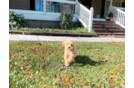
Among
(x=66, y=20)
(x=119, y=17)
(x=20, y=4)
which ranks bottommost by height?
(x=66, y=20)

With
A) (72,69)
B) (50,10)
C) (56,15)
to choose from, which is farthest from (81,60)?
(50,10)

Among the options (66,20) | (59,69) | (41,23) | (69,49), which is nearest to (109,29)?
(66,20)

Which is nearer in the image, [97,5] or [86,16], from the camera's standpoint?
[86,16]

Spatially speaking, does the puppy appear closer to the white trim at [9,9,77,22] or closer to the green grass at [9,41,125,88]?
the green grass at [9,41,125,88]

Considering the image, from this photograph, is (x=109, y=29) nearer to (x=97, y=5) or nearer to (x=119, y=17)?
(x=119, y=17)

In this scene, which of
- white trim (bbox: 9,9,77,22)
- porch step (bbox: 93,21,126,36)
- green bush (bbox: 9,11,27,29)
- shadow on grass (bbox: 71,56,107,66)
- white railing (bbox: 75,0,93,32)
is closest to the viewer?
shadow on grass (bbox: 71,56,107,66)

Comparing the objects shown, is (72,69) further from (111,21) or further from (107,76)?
(111,21)

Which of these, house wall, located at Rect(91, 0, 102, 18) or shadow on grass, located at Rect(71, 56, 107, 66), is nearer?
shadow on grass, located at Rect(71, 56, 107, 66)

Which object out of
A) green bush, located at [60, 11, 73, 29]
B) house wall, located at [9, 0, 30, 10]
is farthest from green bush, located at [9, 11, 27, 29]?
house wall, located at [9, 0, 30, 10]

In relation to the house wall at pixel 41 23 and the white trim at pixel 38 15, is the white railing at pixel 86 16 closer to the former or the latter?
the white trim at pixel 38 15

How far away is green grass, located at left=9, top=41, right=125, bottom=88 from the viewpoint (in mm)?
2625

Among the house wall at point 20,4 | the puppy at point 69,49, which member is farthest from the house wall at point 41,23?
the puppy at point 69,49

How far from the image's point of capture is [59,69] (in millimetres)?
3184
